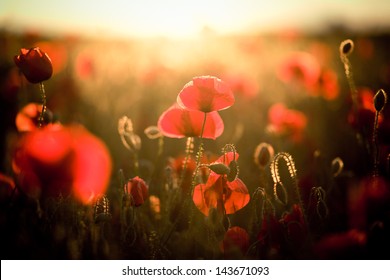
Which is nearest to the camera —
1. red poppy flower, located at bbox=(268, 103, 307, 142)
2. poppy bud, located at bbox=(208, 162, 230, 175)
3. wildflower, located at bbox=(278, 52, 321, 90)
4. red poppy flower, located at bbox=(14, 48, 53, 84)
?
poppy bud, located at bbox=(208, 162, 230, 175)

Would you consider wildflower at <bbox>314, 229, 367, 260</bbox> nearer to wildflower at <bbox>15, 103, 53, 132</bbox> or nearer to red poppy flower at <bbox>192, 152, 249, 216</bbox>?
red poppy flower at <bbox>192, 152, 249, 216</bbox>

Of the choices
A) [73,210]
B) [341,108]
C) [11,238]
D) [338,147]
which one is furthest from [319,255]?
[341,108]

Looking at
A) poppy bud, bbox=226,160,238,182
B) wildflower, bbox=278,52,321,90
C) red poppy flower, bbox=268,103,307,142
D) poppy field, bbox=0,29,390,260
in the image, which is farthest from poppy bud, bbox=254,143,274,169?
wildflower, bbox=278,52,321,90

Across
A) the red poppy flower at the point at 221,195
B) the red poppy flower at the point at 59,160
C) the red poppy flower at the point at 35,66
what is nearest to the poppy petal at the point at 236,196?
the red poppy flower at the point at 221,195

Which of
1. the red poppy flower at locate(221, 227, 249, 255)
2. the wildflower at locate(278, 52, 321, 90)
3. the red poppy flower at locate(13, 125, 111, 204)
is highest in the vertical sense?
the wildflower at locate(278, 52, 321, 90)

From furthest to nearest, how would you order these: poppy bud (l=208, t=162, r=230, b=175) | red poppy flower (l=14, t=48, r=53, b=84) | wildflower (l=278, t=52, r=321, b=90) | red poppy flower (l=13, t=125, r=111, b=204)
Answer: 1. wildflower (l=278, t=52, r=321, b=90)
2. red poppy flower (l=14, t=48, r=53, b=84)
3. poppy bud (l=208, t=162, r=230, b=175)
4. red poppy flower (l=13, t=125, r=111, b=204)

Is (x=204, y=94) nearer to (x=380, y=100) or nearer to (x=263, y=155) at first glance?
(x=263, y=155)

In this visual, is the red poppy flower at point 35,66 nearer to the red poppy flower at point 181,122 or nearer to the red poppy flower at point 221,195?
the red poppy flower at point 181,122
